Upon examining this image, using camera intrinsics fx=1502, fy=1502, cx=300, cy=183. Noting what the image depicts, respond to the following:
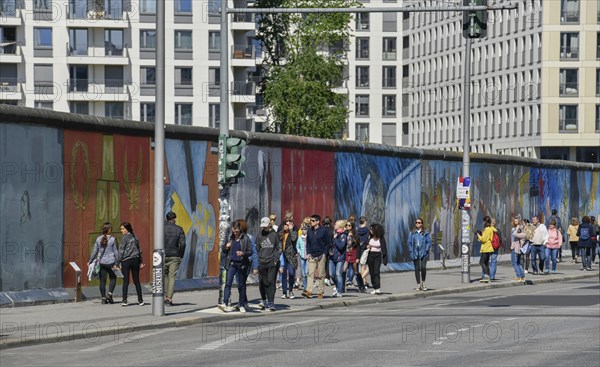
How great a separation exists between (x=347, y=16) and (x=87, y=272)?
62414 millimetres

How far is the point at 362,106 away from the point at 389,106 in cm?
282

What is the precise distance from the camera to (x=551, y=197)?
58.1 meters

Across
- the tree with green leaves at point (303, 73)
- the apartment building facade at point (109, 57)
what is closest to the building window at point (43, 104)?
the apartment building facade at point (109, 57)

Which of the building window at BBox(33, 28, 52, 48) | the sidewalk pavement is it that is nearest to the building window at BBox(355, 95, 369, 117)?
the building window at BBox(33, 28, 52, 48)

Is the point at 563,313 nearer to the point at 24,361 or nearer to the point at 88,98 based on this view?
the point at 24,361

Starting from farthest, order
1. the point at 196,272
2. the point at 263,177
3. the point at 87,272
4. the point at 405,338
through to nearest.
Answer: the point at 263,177 → the point at 196,272 → the point at 87,272 → the point at 405,338

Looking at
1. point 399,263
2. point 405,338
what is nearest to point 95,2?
point 399,263

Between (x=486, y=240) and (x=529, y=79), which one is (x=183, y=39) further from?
(x=486, y=240)

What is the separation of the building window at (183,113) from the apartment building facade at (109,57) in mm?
65

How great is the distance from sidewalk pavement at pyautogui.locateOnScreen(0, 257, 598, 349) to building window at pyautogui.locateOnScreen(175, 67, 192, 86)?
58.7 metres

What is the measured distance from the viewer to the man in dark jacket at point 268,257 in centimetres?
2827

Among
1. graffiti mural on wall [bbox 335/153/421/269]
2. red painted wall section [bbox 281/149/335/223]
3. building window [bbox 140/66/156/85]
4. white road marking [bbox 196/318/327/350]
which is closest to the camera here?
white road marking [bbox 196/318/327/350]

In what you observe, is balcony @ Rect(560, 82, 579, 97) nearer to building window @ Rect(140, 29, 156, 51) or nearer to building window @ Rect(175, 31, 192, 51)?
building window @ Rect(175, 31, 192, 51)

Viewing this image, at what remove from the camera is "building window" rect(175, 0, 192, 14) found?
9488 centimetres
